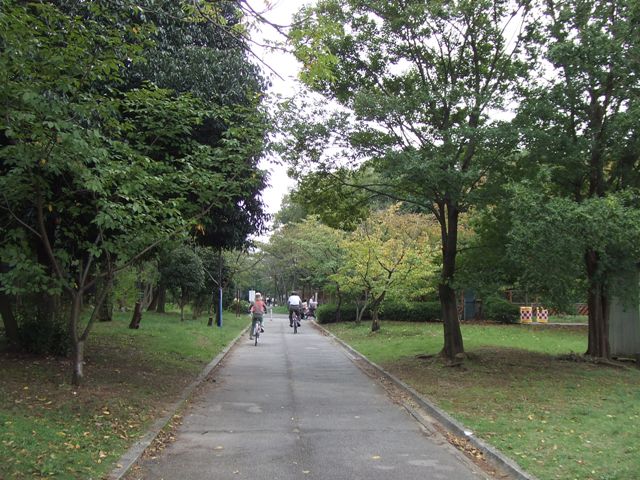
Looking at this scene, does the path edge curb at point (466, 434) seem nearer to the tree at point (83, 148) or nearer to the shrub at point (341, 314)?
the tree at point (83, 148)

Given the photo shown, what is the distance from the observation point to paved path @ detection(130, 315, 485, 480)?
5688mm

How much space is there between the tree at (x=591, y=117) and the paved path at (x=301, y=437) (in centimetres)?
451

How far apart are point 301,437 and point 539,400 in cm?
426

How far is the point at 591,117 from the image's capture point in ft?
41.3

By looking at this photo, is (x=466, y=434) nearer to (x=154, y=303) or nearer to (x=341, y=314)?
(x=341, y=314)

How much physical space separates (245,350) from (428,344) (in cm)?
568

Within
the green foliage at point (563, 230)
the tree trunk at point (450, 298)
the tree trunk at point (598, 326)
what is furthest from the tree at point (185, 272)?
the green foliage at point (563, 230)

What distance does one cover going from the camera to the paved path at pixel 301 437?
5688mm

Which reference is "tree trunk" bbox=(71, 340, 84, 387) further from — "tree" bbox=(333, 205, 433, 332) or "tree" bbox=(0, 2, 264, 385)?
"tree" bbox=(333, 205, 433, 332)

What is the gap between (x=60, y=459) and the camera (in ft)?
17.5

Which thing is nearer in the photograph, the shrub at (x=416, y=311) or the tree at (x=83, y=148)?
the tree at (x=83, y=148)

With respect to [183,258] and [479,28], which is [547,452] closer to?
[479,28]

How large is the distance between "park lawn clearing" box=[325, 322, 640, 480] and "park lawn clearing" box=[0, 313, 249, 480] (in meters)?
4.26

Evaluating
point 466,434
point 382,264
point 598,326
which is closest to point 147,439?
point 466,434
